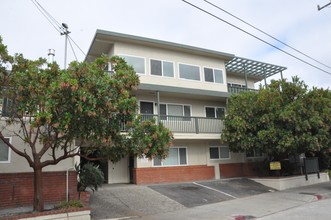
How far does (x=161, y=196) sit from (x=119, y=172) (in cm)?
485

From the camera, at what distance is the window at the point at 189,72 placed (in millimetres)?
19562

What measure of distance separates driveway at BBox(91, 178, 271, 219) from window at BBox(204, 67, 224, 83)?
7.27 metres

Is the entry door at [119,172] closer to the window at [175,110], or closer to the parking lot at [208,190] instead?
the parking lot at [208,190]

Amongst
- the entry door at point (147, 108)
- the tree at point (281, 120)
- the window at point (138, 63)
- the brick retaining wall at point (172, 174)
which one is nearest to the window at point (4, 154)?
the brick retaining wall at point (172, 174)

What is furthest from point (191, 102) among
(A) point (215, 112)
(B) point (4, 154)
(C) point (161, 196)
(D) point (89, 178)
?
(B) point (4, 154)

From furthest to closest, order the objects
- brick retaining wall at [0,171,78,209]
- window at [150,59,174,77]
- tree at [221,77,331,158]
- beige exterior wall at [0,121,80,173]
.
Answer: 1. window at [150,59,174,77]
2. tree at [221,77,331,158]
3. beige exterior wall at [0,121,80,173]
4. brick retaining wall at [0,171,78,209]

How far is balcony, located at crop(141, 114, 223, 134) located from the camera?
17484mm

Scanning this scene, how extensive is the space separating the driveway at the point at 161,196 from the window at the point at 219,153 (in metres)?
2.57

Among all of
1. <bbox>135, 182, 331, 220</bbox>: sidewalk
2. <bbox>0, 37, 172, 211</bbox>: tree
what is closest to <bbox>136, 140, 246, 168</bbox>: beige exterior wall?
<bbox>135, 182, 331, 220</bbox>: sidewalk

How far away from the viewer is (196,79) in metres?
20.0

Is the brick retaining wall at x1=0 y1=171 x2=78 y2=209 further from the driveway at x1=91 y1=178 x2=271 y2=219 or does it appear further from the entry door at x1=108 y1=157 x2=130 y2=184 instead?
the entry door at x1=108 y1=157 x2=130 y2=184

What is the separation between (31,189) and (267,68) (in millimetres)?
19281

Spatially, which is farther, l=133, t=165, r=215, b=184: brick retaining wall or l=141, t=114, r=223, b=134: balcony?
l=141, t=114, r=223, b=134: balcony

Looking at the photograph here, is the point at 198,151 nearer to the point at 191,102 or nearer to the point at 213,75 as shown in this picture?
the point at 191,102
